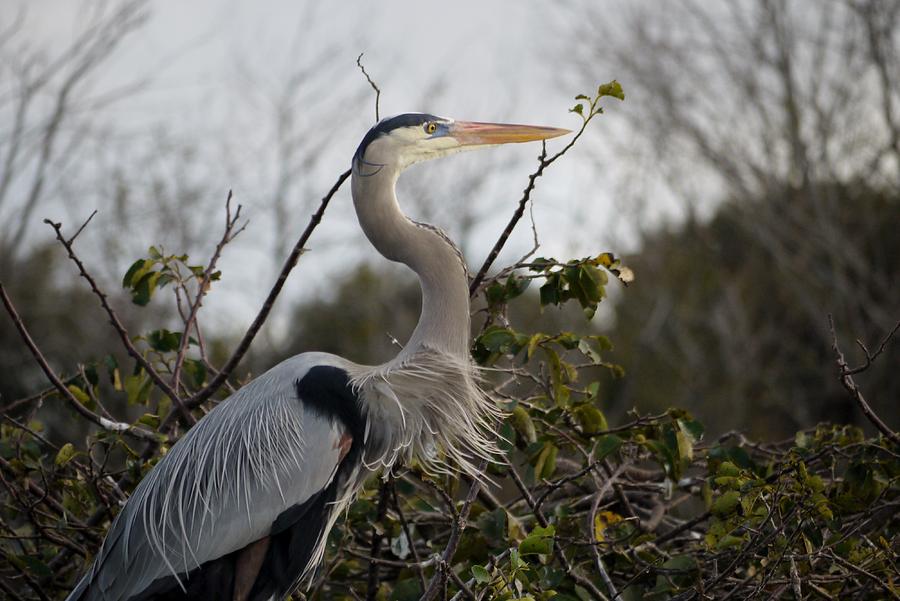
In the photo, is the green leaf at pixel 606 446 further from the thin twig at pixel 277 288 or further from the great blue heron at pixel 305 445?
the thin twig at pixel 277 288

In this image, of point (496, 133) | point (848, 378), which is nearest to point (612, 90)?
point (496, 133)

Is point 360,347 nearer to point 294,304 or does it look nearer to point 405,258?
point 294,304

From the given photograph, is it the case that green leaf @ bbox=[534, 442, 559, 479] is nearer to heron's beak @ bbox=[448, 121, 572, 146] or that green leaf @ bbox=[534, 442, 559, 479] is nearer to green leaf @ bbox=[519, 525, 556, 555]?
green leaf @ bbox=[519, 525, 556, 555]

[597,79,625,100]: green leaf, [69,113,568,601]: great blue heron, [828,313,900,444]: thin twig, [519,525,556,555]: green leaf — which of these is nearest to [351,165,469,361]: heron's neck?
[69,113,568,601]: great blue heron

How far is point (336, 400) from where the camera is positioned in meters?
3.65

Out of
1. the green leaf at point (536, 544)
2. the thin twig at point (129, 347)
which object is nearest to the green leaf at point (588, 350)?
the green leaf at point (536, 544)

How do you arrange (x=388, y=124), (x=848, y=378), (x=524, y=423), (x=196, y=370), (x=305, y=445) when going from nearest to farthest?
(x=848, y=378)
(x=305, y=445)
(x=524, y=423)
(x=388, y=124)
(x=196, y=370)

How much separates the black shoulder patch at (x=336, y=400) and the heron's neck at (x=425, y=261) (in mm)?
223

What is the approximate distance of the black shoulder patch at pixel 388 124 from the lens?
3.77 metres

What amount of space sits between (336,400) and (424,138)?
940mm

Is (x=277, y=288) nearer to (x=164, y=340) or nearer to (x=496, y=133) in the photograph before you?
(x=164, y=340)

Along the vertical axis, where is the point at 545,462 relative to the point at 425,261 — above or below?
below

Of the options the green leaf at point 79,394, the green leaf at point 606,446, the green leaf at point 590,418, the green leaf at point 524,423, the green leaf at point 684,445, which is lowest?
the green leaf at point 684,445

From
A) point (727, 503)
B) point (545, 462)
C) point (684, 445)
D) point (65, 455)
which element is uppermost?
point (65, 455)
